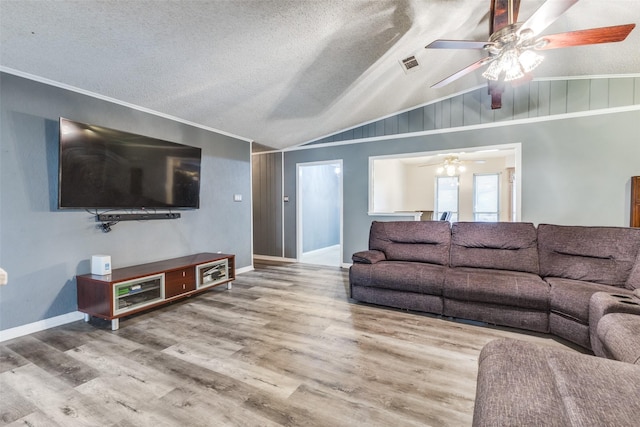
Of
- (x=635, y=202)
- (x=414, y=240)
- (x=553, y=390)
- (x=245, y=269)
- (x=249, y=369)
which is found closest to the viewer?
(x=553, y=390)

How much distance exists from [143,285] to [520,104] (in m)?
5.52

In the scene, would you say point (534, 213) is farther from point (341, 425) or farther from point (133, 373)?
point (133, 373)

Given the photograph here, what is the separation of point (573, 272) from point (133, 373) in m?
3.88

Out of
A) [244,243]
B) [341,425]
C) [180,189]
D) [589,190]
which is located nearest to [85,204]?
[180,189]

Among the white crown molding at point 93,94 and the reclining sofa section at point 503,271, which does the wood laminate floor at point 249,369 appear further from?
the white crown molding at point 93,94

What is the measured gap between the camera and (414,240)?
12.0ft

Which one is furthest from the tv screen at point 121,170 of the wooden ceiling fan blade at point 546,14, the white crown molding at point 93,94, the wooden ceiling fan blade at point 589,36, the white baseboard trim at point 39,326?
the wooden ceiling fan blade at point 589,36

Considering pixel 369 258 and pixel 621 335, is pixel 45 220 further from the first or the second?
pixel 621 335

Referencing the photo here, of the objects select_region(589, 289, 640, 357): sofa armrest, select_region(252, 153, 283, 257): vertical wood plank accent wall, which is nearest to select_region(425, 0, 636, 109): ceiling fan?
select_region(589, 289, 640, 357): sofa armrest

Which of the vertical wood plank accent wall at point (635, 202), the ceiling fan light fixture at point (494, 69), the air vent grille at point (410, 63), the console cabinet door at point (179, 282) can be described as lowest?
the console cabinet door at point (179, 282)

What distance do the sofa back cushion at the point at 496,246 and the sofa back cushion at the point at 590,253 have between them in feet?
0.40

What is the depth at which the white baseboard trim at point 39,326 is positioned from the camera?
8.32 feet

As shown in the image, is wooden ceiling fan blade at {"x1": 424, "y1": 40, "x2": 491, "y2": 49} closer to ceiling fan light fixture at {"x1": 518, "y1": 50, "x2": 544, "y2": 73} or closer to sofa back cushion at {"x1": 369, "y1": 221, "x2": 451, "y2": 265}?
ceiling fan light fixture at {"x1": 518, "y1": 50, "x2": 544, "y2": 73}

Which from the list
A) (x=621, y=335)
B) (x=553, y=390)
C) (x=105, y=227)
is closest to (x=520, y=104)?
(x=621, y=335)
